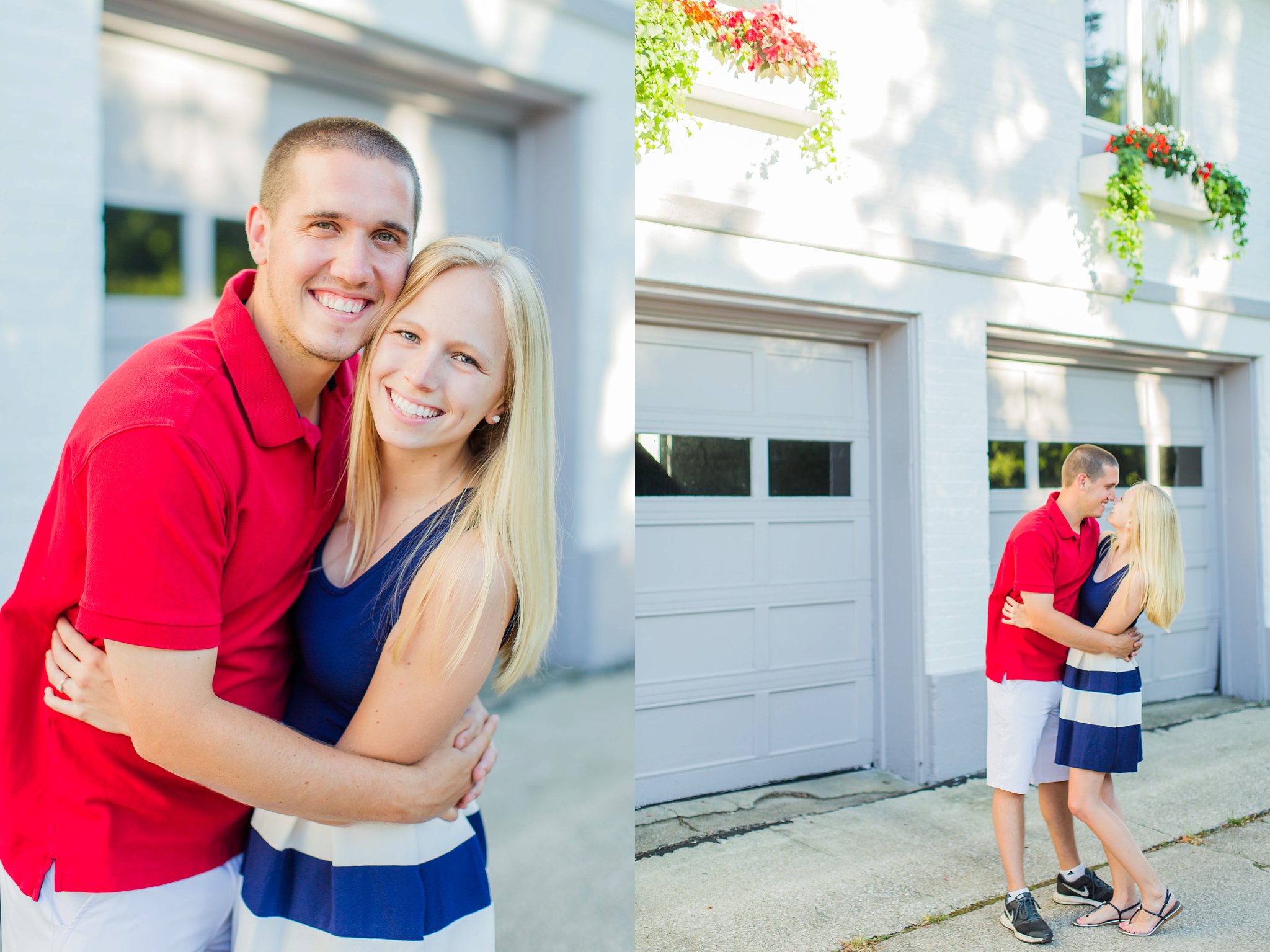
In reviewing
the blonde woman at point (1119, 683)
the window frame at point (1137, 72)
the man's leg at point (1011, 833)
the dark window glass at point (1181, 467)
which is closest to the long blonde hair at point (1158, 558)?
the blonde woman at point (1119, 683)

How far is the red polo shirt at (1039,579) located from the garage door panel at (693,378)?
1.56 m

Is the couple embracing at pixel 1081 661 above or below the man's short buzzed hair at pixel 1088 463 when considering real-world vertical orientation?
below

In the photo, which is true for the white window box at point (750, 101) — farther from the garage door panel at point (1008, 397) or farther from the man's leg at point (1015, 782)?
the man's leg at point (1015, 782)

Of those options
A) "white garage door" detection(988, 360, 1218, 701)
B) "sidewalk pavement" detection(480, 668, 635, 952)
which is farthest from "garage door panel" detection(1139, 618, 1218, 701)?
"sidewalk pavement" detection(480, 668, 635, 952)

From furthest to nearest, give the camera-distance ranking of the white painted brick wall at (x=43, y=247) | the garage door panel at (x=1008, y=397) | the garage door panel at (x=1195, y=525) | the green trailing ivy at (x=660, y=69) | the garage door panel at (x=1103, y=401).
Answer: the garage door panel at (x=1195, y=525) < the garage door panel at (x=1103, y=401) < the garage door panel at (x=1008, y=397) < the green trailing ivy at (x=660, y=69) < the white painted brick wall at (x=43, y=247)

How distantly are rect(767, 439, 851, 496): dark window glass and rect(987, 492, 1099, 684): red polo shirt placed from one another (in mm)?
1464

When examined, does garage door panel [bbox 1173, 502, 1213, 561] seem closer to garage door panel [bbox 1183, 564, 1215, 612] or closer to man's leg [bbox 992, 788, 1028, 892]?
garage door panel [bbox 1183, 564, 1215, 612]

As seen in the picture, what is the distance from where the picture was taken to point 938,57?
192 inches

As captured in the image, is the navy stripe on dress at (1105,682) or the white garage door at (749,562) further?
the white garage door at (749,562)

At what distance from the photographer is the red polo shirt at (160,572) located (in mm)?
1283

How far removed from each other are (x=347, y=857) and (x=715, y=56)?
353 cm

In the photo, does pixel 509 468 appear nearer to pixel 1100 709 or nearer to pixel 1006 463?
pixel 1100 709

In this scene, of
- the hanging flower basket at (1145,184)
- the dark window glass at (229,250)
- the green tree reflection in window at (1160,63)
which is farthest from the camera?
the green tree reflection in window at (1160,63)

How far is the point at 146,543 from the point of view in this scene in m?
1.27
